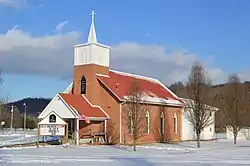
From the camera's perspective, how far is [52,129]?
38.1 m

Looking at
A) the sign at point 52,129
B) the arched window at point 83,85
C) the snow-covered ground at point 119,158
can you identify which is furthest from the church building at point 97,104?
the snow-covered ground at point 119,158

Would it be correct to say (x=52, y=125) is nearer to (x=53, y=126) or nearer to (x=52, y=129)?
(x=53, y=126)

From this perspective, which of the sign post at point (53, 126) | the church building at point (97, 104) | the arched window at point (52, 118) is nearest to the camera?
the sign post at point (53, 126)

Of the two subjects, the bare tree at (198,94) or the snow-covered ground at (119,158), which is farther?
the bare tree at (198,94)

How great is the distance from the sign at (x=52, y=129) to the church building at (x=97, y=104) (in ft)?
3.88

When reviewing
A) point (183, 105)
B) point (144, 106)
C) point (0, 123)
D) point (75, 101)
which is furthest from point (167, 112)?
point (0, 123)

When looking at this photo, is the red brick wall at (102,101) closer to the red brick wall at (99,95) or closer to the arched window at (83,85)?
the red brick wall at (99,95)

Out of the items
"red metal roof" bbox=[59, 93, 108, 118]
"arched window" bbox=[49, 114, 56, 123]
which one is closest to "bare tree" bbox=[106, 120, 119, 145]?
"red metal roof" bbox=[59, 93, 108, 118]

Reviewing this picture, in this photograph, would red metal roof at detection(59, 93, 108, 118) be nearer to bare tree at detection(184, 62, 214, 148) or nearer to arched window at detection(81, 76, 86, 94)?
arched window at detection(81, 76, 86, 94)

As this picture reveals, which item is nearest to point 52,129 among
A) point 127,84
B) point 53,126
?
point 53,126

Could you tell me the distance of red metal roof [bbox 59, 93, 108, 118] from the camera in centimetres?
3929

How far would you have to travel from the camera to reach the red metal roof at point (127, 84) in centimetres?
4226

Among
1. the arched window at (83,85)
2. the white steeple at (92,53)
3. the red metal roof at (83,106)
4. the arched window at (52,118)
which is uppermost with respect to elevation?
the white steeple at (92,53)

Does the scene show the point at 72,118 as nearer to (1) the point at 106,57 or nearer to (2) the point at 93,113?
(2) the point at 93,113
